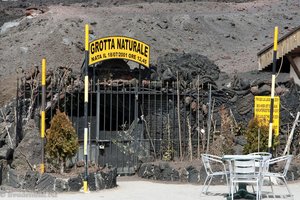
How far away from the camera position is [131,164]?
1697 cm

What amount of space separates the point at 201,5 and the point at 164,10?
4.00 meters

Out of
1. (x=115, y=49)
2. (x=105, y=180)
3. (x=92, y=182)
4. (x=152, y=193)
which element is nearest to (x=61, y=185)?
(x=92, y=182)

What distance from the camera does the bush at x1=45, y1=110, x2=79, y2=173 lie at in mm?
13492

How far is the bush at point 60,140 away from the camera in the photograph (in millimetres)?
13492

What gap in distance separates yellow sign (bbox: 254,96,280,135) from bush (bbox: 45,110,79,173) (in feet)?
17.6

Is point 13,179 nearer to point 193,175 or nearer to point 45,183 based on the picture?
point 45,183

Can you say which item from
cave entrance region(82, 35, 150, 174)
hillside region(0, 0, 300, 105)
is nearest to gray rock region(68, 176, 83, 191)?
cave entrance region(82, 35, 150, 174)

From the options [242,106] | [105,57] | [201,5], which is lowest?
[242,106]

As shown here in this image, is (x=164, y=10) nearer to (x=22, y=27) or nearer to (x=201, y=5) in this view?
(x=201, y=5)

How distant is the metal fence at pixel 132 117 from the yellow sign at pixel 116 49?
0.73 m

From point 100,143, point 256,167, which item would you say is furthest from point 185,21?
point 256,167

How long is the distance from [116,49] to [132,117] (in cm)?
217

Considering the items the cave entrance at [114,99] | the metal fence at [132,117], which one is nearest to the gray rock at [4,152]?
the metal fence at [132,117]

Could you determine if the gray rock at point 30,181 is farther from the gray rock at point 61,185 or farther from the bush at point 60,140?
the bush at point 60,140
